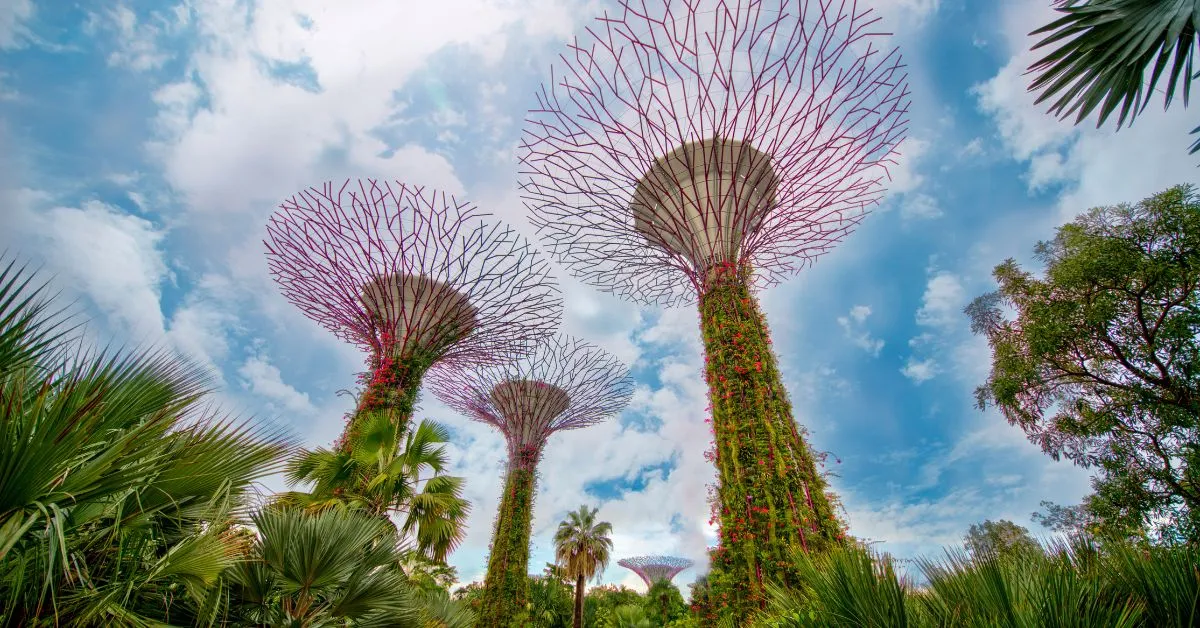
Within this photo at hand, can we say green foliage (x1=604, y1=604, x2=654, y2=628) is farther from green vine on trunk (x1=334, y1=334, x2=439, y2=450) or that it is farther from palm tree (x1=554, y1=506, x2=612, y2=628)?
green vine on trunk (x1=334, y1=334, x2=439, y2=450)

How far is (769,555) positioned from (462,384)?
44.3 feet

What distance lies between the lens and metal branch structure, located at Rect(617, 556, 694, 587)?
29281 millimetres

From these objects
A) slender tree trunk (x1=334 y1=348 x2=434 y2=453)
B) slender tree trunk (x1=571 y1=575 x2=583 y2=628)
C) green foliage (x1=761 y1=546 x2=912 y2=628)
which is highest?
slender tree trunk (x1=334 y1=348 x2=434 y2=453)

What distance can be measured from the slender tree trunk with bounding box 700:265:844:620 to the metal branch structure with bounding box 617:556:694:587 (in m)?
25.6

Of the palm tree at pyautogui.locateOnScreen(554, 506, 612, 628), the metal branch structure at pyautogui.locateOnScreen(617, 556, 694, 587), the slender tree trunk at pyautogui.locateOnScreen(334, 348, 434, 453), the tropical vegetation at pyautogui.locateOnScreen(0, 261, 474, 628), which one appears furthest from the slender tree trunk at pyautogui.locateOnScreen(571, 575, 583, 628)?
the tropical vegetation at pyautogui.locateOnScreen(0, 261, 474, 628)

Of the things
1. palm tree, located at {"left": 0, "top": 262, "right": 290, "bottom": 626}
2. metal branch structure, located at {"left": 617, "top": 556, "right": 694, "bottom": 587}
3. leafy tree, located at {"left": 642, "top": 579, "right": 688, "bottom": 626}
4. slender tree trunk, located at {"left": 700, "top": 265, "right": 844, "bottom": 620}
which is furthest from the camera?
metal branch structure, located at {"left": 617, "top": 556, "right": 694, "bottom": 587}

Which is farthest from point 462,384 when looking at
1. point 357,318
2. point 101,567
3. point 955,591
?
point 955,591

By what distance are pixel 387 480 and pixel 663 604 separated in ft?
70.6

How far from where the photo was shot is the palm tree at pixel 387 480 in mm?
7000

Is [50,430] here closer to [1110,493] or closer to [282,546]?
[282,546]

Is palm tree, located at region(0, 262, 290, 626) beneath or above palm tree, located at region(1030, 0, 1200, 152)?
beneath

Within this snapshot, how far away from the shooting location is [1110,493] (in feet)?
31.0

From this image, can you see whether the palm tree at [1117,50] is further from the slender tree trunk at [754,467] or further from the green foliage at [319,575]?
the green foliage at [319,575]

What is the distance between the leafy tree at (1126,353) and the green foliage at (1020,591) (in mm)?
8493
